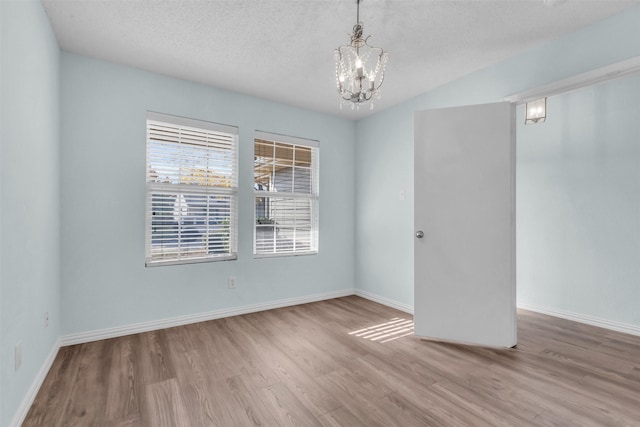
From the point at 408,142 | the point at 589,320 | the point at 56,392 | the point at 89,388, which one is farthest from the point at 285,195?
the point at 589,320

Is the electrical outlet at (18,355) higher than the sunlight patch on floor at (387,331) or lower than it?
higher

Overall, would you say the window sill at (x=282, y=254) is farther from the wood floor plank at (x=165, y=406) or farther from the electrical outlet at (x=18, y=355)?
the electrical outlet at (x=18, y=355)

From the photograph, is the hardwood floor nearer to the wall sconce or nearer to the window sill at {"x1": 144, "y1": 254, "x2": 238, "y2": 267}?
the window sill at {"x1": 144, "y1": 254, "x2": 238, "y2": 267}

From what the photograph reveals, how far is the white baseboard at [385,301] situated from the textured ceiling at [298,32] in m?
2.54

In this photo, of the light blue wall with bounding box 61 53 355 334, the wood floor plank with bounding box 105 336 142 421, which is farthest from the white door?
the wood floor plank with bounding box 105 336 142 421

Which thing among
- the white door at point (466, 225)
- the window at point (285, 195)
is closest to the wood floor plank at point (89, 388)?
the window at point (285, 195)

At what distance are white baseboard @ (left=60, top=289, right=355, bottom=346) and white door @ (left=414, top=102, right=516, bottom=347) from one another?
159cm

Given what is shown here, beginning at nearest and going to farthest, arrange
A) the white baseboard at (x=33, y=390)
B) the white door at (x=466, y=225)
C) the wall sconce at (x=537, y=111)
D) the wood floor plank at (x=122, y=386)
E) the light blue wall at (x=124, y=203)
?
1. the white baseboard at (x=33, y=390)
2. the wood floor plank at (x=122, y=386)
3. the white door at (x=466, y=225)
4. the light blue wall at (x=124, y=203)
5. the wall sconce at (x=537, y=111)

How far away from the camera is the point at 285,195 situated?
3.93 metres

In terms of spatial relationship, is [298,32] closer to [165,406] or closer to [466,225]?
[466,225]

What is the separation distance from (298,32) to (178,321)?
2.88 metres

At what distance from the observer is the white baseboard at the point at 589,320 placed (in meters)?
2.78

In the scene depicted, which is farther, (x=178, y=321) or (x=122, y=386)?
(x=178, y=321)

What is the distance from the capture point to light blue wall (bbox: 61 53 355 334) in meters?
2.69
